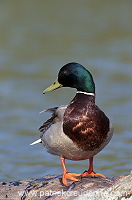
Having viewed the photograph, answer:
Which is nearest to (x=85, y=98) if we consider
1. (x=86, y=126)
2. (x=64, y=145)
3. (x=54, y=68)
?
(x=86, y=126)

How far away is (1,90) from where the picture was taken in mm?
12961

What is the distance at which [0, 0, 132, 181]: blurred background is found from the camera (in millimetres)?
9406

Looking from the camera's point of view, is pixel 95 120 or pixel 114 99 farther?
pixel 114 99

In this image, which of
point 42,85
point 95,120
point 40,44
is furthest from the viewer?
point 40,44

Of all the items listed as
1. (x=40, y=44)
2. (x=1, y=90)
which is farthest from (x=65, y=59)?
(x=1, y=90)

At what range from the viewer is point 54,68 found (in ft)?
46.8

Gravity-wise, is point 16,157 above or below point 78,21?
below

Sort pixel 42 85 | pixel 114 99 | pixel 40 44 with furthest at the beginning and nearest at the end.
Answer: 1. pixel 40 44
2. pixel 42 85
3. pixel 114 99

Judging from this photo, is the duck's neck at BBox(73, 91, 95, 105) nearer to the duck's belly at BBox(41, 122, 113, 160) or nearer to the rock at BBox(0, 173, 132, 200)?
the duck's belly at BBox(41, 122, 113, 160)

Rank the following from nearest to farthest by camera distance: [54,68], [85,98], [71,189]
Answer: [71,189], [85,98], [54,68]

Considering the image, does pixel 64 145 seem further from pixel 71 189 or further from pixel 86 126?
pixel 71 189

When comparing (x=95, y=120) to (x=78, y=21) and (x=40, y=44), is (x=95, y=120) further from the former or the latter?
(x=78, y=21)

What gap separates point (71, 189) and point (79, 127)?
2.39 ft

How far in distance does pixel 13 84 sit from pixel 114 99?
2.45 meters
